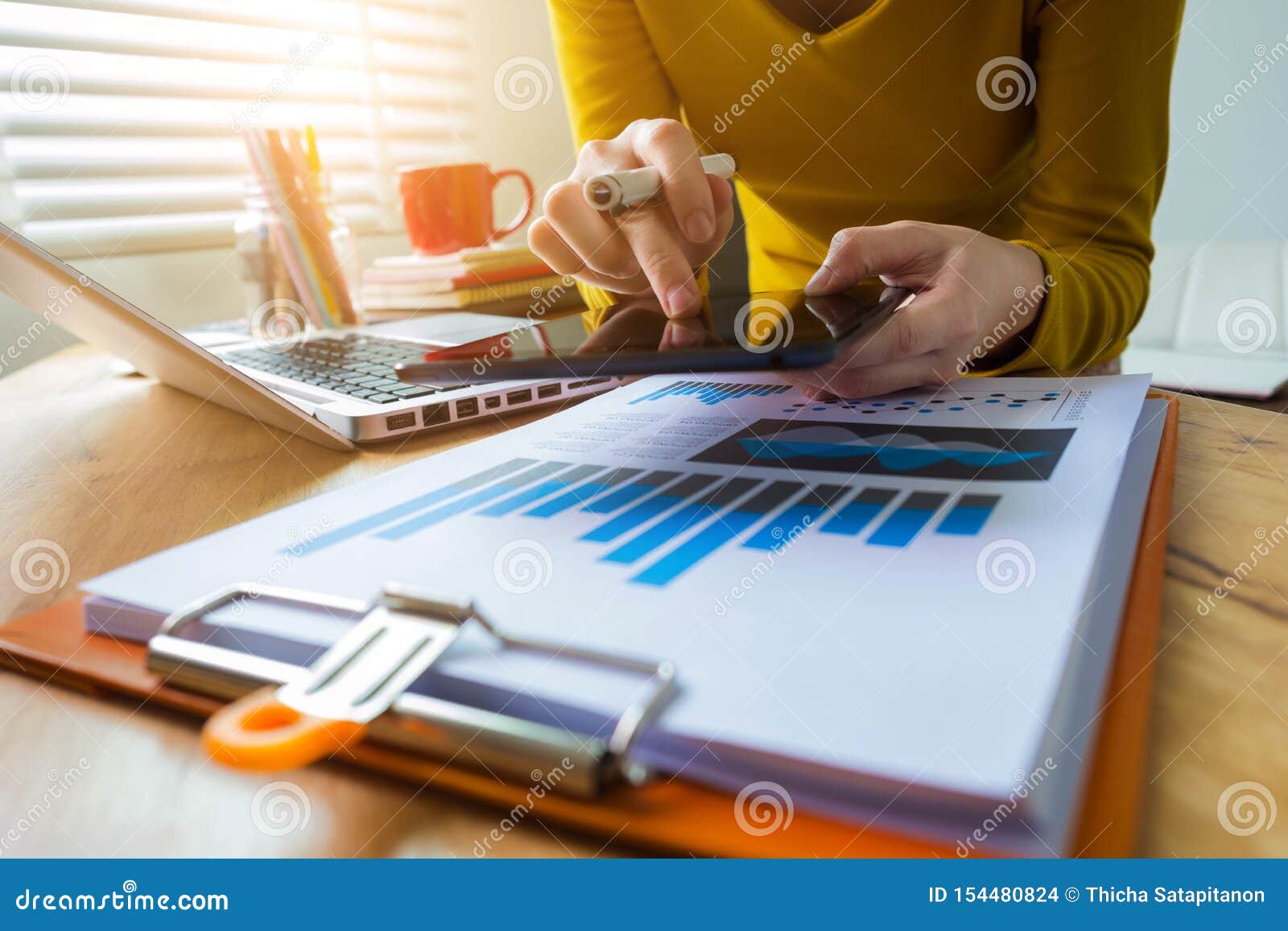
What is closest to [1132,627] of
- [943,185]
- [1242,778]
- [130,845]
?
[1242,778]

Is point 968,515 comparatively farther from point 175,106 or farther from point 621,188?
point 175,106

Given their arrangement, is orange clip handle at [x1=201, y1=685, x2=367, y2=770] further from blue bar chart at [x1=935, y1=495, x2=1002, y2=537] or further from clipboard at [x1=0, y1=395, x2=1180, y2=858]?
blue bar chart at [x1=935, y1=495, x2=1002, y2=537]

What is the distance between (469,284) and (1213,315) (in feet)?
6.68

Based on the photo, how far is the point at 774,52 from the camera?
87 cm

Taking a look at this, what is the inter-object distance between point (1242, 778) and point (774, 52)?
2.79 feet

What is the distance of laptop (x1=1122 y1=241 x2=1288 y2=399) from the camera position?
2.00 metres

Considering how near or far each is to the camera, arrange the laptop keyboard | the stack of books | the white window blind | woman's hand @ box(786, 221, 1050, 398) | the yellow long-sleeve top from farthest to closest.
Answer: the white window blind, the stack of books, the yellow long-sleeve top, the laptop keyboard, woman's hand @ box(786, 221, 1050, 398)

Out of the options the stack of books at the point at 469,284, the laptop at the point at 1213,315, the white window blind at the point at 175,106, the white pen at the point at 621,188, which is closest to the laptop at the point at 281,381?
the white pen at the point at 621,188

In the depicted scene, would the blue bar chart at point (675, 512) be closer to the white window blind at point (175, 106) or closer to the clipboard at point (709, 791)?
the clipboard at point (709, 791)

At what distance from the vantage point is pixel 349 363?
692 millimetres

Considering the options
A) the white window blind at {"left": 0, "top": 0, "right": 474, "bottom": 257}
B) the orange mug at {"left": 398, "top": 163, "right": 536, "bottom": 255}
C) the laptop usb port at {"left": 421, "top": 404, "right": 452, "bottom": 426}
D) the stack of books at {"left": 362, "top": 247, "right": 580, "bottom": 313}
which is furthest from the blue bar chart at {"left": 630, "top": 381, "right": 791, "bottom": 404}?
the white window blind at {"left": 0, "top": 0, "right": 474, "bottom": 257}

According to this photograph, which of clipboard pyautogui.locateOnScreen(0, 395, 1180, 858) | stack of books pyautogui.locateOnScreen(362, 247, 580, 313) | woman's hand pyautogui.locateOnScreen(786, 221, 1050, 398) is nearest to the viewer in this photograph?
clipboard pyautogui.locateOnScreen(0, 395, 1180, 858)

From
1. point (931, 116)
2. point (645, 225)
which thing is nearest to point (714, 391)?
point (645, 225)

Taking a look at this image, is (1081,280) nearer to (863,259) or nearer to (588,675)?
(863,259)
